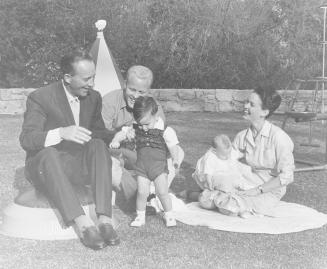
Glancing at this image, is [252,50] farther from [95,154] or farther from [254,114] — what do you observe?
[95,154]

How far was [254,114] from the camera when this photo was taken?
4.74 metres

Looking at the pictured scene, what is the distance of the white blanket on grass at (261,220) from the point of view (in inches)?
162

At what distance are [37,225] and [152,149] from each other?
100 centimetres

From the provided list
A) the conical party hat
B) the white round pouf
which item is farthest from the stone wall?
the white round pouf

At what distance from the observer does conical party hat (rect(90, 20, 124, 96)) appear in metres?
7.13

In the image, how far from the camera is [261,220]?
438 cm

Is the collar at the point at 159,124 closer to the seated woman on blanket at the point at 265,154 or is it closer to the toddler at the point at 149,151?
the toddler at the point at 149,151

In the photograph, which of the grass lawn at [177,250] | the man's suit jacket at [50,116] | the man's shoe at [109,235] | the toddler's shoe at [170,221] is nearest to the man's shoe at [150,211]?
the grass lawn at [177,250]

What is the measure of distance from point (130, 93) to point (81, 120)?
0.64 meters

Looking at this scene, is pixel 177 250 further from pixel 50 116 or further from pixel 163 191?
pixel 50 116

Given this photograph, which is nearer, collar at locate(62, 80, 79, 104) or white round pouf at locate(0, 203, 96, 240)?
white round pouf at locate(0, 203, 96, 240)

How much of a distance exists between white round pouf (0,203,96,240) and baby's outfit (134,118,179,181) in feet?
1.85

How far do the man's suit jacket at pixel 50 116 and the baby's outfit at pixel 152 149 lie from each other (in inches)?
10.3

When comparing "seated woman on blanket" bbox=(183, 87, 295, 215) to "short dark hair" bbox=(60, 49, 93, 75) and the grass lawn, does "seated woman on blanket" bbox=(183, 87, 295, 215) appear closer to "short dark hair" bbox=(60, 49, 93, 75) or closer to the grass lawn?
the grass lawn
